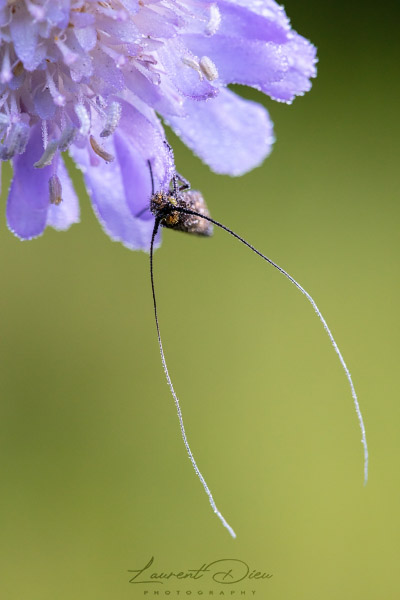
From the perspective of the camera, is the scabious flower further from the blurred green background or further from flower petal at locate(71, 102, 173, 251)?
the blurred green background

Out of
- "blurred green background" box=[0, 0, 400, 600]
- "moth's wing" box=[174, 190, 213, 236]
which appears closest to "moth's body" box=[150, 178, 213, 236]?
"moth's wing" box=[174, 190, 213, 236]

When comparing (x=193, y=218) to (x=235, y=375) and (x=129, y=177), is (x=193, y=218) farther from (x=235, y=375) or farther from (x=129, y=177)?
(x=235, y=375)

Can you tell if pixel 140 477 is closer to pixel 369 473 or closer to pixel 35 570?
pixel 35 570

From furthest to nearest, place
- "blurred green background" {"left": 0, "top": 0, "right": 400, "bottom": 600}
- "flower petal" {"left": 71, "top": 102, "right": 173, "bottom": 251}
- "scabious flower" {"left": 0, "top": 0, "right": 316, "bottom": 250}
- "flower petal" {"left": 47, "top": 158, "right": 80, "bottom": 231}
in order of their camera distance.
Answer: "blurred green background" {"left": 0, "top": 0, "right": 400, "bottom": 600} → "flower petal" {"left": 47, "top": 158, "right": 80, "bottom": 231} → "flower petal" {"left": 71, "top": 102, "right": 173, "bottom": 251} → "scabious flower" {"left": 0, "top": 0, "right": 316, "bottom": 250}

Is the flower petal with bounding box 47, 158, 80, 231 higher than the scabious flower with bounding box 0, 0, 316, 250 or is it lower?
lower

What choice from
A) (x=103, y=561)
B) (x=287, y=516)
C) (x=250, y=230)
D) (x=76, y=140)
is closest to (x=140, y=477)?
(x=103, y=561)
